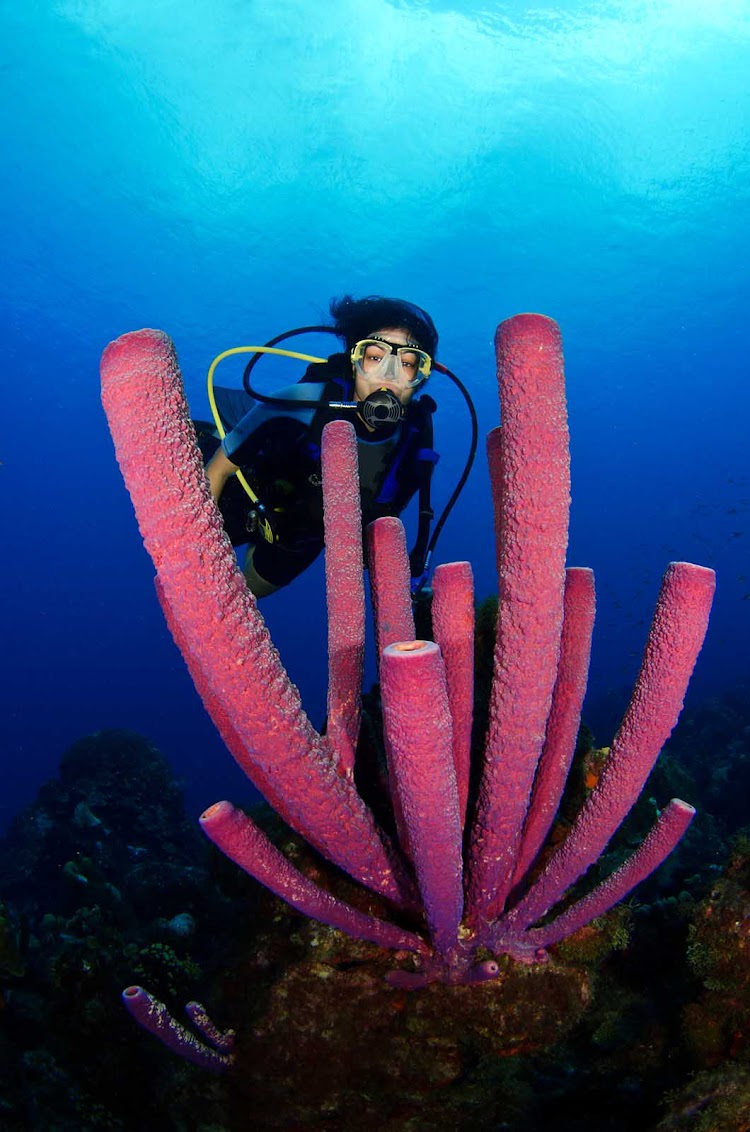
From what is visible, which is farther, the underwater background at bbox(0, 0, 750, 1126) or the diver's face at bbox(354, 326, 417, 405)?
the underwater background at bbox(0, 0, 750, 1126)

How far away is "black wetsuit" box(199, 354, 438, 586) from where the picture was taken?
14.5 feet

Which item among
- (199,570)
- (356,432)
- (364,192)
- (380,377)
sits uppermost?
(364,192)

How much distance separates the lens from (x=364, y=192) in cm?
3067

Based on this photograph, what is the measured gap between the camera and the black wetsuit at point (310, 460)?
443cm

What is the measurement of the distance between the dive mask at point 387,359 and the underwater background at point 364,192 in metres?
14.0

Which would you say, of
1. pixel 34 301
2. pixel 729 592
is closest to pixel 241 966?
pixel 34 301

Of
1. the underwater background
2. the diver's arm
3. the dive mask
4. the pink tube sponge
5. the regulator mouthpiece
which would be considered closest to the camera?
the pink tube sponge

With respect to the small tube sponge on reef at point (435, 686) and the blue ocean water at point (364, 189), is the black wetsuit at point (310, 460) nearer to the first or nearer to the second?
the small tube sponge on reef at point (435, 686)

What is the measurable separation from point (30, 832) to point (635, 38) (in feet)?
124

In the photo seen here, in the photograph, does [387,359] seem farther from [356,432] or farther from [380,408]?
[356,432]

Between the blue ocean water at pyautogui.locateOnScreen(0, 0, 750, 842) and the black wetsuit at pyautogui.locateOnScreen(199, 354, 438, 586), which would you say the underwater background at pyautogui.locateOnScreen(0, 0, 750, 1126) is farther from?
the black wetsuit at pyautogui.locateOnScreen(199, 354, 438, 586)

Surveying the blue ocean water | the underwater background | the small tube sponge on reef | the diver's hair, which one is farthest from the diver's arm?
the blue ocean water

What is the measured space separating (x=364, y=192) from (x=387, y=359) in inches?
1269

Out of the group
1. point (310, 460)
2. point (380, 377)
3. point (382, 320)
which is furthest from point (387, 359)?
point (310, 460)
